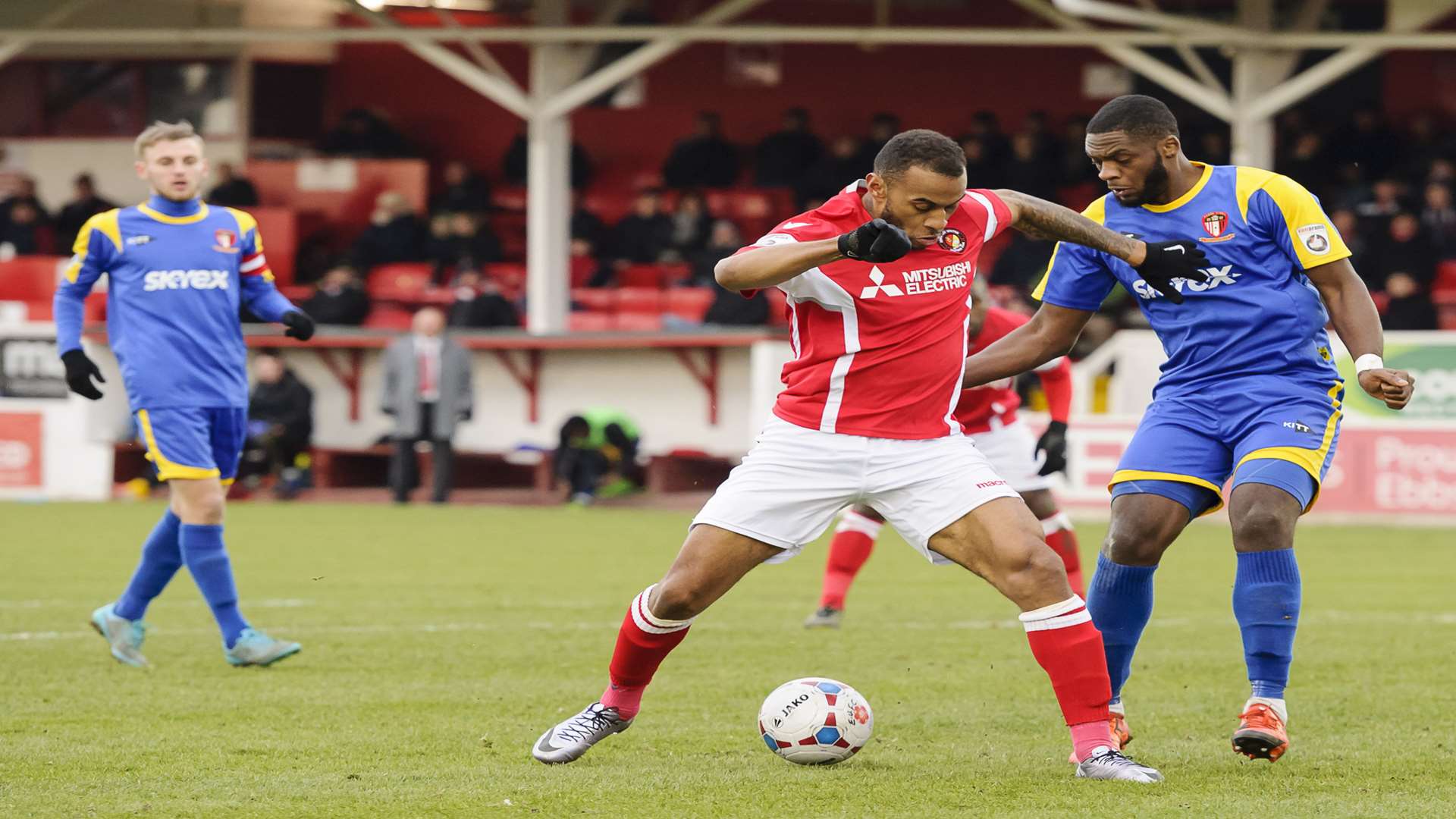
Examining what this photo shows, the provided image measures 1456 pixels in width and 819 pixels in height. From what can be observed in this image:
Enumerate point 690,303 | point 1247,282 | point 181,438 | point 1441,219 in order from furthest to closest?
point 690,303 < point 1441,219 < point 181,438 < point 1247,282

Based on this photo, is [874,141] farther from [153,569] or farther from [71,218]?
[153,569]

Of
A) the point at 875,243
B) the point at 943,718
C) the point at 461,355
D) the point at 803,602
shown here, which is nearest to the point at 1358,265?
the point at 461,355

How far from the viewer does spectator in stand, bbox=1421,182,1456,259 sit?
1928cm

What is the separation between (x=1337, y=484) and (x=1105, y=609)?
446 inches

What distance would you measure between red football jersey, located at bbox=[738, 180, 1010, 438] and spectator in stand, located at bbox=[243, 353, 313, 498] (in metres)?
15.3

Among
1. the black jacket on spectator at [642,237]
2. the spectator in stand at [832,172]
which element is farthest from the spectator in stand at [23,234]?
the spectator in stand at [832,172]

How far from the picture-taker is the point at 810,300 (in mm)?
5570

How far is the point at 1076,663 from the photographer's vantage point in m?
5.41

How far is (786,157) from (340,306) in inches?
208

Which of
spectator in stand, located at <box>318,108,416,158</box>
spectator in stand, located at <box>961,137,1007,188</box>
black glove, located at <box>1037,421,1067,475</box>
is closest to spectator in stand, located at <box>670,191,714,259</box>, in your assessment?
spectator in stand, located at <box>961,137,1007,188</box>

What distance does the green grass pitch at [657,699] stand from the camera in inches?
208

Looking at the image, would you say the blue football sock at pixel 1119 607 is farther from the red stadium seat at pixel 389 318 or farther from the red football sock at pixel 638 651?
the red stadium seat at pixel 389 318

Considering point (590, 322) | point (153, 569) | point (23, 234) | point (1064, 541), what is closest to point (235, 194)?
point (23, 234)

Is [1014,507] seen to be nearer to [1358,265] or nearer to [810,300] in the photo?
[810,300]
